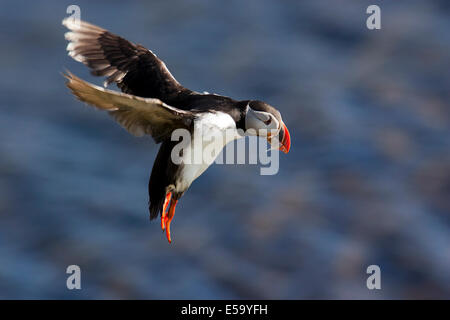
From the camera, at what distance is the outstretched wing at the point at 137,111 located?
210 inches

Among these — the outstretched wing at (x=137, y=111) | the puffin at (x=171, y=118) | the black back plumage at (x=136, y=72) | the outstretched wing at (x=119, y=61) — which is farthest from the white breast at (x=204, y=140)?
the outstretched wing at (x=119, y=61)

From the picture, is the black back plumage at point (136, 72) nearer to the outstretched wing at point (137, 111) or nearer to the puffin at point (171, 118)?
the puffin at point (171, 118)

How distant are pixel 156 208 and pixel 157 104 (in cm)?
114

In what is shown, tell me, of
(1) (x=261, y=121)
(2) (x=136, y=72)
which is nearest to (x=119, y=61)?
(2) (x=136, y=72)

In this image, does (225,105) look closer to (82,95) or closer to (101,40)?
(82,95)

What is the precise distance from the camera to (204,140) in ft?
18.8

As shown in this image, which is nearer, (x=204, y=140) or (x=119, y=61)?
(x=204, y=140)

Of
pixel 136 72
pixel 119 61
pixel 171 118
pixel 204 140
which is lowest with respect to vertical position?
pixel 204 140

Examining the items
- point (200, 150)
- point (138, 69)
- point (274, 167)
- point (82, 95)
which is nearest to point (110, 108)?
point (82, 95)

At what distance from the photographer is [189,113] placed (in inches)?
225

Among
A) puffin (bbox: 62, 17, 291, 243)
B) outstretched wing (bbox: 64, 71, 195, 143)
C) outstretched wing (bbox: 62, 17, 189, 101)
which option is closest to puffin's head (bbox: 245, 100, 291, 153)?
puffin (bbox: 62, 17, 291, 243)

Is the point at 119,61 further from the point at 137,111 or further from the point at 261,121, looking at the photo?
the point at 261,121

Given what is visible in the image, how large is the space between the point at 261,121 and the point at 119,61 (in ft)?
5.83

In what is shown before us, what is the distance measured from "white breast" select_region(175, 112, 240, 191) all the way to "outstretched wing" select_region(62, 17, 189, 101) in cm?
102
